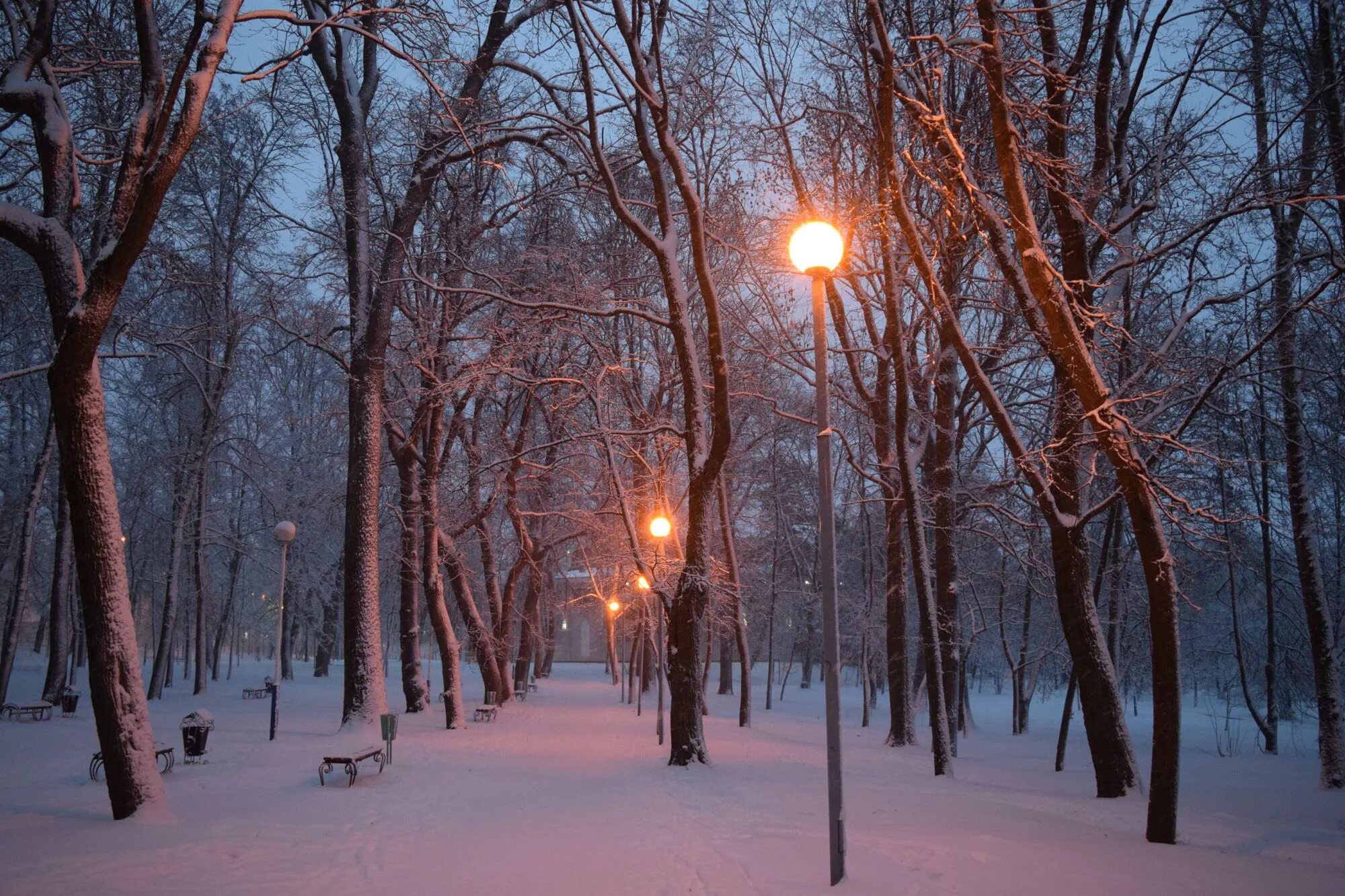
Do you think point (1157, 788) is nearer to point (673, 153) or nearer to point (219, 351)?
point (673, 153)

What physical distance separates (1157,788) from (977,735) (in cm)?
2174

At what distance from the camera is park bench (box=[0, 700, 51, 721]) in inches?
722

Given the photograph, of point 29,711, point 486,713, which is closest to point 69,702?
point 29,711

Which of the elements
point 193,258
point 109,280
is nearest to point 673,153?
point 109,280

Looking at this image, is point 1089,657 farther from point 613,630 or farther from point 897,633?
point 613,630

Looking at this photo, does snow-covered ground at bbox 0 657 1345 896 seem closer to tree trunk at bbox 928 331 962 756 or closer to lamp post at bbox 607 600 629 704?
tree trunk at bbox 928 331 962 756

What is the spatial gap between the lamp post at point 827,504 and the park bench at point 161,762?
8597 mm

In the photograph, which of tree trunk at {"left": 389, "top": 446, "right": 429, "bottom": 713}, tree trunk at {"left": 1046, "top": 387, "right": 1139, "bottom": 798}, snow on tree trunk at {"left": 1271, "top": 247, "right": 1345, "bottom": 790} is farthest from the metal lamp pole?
snow on tree trunk at {"left": 1271, "top": 247, "right": 1345, "bottom": 790}

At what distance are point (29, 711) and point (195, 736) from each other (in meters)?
10.4

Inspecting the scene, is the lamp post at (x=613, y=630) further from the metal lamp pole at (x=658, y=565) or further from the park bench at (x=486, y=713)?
the metal lamp pole at (x=658, y=565)

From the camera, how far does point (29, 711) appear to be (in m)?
19.1

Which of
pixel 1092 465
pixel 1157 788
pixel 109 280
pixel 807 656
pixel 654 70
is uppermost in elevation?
pixel 654 70

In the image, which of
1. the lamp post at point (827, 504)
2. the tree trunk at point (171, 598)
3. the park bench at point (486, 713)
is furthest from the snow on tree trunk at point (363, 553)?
the lamp post at point (827, 504)

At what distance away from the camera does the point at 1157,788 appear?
7445 mm
